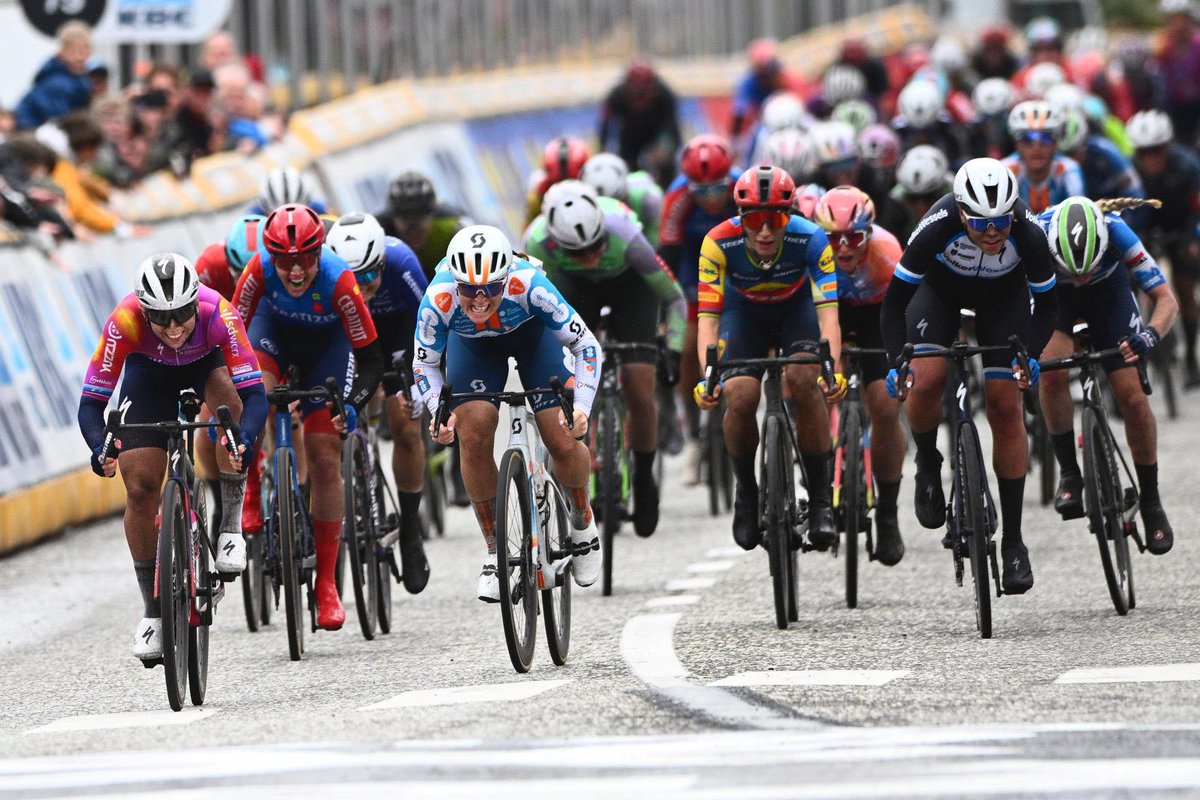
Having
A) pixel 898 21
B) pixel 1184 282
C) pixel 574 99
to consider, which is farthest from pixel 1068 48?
pixel 1184 282

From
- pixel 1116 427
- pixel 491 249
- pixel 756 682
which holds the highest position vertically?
pixel 491 249

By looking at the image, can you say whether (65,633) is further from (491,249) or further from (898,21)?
(898,21)

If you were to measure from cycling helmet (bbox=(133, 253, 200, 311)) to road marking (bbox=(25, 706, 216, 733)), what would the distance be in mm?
1514

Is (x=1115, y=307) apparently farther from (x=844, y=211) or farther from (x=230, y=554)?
(x=230, y=554)

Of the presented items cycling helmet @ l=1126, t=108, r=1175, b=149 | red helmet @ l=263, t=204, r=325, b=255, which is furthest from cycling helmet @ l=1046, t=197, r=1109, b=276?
cycling helmet @ l=1126, t=108, r=1175, b=149

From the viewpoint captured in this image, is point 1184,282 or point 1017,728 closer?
point 1017,728

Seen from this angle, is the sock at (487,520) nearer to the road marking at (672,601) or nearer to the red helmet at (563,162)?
the road marking at (672,601)

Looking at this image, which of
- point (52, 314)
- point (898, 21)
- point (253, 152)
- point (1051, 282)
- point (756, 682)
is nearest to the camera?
point (756, 682)

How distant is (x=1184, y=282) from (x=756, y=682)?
11.7 metres

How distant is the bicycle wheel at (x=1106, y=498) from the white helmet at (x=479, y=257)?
9.18ft

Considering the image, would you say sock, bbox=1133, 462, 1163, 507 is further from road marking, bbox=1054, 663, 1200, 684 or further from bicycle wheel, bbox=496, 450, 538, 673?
bicycle wheel, bbox=496, 450, 538, 673

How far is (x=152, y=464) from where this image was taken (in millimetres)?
10266

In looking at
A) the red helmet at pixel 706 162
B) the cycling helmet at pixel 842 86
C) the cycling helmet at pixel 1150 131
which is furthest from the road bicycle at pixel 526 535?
the cycling helmet at pixel 842 86

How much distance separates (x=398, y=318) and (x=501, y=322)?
7.58 ft
